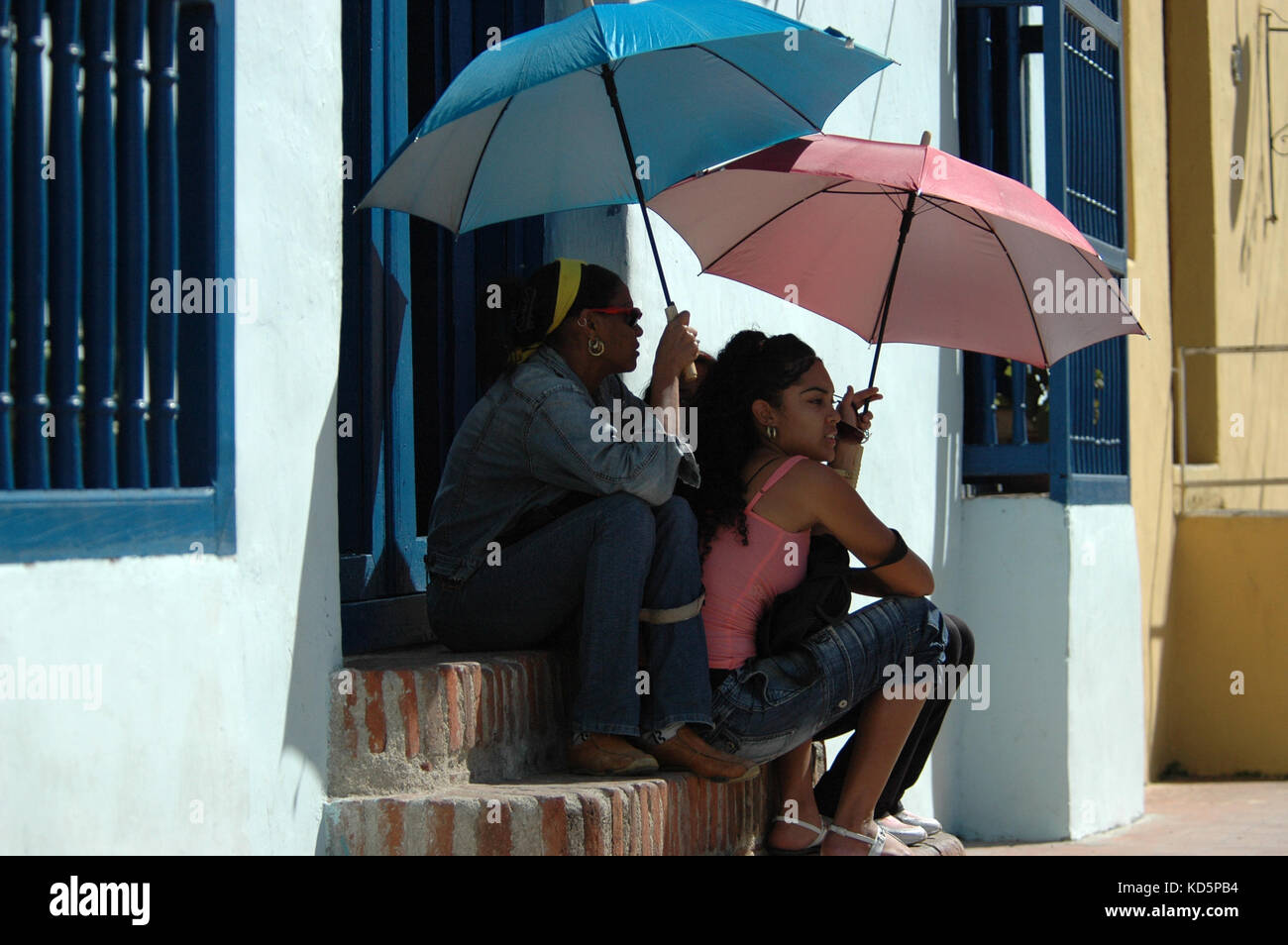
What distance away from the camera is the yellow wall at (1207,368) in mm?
9375

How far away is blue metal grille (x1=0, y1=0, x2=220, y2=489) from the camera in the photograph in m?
2.84

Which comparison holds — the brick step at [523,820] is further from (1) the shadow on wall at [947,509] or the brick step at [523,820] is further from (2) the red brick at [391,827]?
(1) the shadow on wall at [947,509]

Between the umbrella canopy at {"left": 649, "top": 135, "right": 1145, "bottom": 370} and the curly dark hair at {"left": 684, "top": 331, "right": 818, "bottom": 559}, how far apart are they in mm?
535

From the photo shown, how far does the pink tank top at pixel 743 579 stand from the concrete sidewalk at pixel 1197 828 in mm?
3383

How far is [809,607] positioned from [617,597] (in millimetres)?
533

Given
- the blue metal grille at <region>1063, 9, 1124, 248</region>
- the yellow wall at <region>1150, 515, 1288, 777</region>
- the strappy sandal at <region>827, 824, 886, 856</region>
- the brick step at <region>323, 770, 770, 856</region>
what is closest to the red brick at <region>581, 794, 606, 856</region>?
the brick step at <region>323, 770, 770, 856</region>

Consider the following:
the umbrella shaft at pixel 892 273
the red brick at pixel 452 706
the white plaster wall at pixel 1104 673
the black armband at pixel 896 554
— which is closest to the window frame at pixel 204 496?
the red brick at pixel 452 706

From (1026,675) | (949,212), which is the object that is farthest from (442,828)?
(1026,675)

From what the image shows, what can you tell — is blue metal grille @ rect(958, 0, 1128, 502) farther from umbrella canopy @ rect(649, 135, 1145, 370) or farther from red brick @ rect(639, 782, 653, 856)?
red brick @ rect(639, 782, 653, 856)

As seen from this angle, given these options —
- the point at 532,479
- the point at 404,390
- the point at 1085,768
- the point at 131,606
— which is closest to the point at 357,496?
the point at 404,390

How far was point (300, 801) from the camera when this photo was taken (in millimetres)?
3414

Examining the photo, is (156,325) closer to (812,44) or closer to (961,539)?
(812,44)

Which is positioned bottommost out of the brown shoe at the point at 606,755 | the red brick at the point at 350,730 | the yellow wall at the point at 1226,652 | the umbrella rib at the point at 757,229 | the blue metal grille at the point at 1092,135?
the yellow wall at the point at 1226,652

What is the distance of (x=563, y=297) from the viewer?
3.87m
